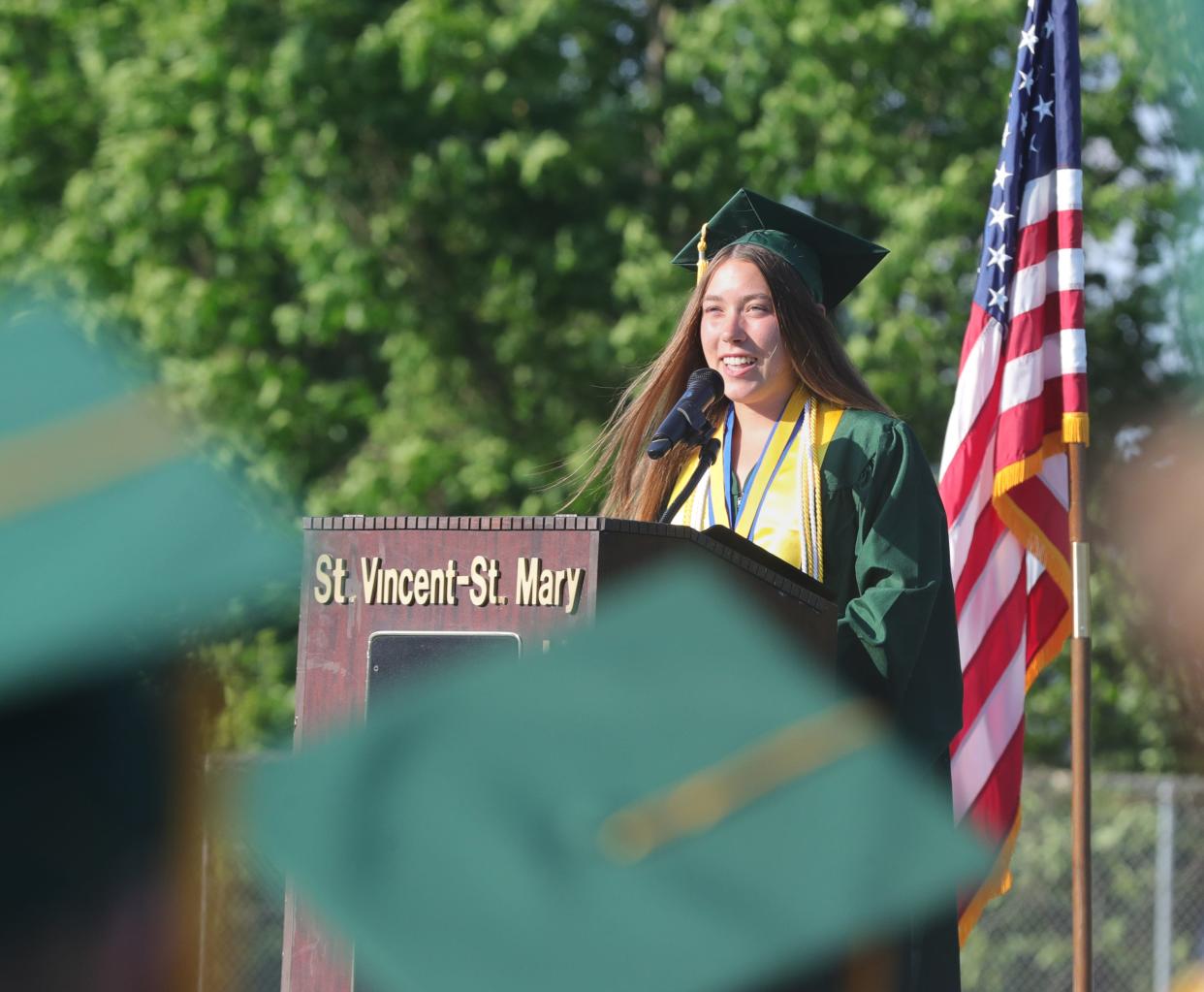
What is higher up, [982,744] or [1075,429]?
[1075,429]

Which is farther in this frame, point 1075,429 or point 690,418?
point 1075,429

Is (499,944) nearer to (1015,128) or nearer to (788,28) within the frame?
(1015,128)

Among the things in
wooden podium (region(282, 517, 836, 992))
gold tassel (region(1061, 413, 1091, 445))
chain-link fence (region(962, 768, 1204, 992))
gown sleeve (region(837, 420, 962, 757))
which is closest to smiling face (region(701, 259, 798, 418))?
gown sleeve (region(837, 420, 962, 757))

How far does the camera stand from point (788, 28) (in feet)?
29.3

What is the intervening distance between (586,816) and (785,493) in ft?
3.81

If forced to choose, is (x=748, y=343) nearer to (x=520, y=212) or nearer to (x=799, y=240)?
(x=799, y=240)

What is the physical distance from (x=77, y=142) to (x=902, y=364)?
16.4ft

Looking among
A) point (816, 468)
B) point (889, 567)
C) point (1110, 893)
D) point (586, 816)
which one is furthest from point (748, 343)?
point (1110, 893)

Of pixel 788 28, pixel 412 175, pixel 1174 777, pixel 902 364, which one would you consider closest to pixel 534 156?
pixel 412 175

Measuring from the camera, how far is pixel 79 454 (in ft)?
8.16

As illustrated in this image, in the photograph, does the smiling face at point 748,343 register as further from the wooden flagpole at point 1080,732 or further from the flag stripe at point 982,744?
the flag stripe at point 982,744

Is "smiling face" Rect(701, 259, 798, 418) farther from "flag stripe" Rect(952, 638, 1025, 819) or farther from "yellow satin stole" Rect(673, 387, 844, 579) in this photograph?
"flag stripe" Rect(952, 638, 1025, 819)

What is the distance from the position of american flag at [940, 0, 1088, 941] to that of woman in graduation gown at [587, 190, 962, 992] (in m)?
1.19

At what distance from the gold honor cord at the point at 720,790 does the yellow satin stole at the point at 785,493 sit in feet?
2.07
